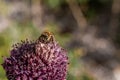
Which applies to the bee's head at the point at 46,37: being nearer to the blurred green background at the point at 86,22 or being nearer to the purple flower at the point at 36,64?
the purple flower at the point at 36,64

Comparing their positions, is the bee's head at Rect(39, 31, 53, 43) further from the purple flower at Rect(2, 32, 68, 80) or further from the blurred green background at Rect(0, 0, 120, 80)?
the blurred green background at Rect(0, 0, 120, 80)

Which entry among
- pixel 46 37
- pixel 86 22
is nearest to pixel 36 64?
pixel 46 37

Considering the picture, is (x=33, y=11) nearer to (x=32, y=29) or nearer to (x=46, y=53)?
(x=32, y=29)

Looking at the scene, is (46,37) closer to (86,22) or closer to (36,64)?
(36,64)

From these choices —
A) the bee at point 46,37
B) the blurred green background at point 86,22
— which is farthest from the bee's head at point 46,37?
the blurred green background at point 86,22

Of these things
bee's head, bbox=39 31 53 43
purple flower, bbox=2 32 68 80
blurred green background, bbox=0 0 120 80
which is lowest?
purple flower, bbox=2 32 68 80

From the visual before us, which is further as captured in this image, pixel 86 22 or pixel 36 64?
pixel 86 22

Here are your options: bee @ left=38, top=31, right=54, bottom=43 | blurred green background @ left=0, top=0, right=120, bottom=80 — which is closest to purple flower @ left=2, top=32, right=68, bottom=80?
bee @ left=38, top=31, right=54, bottom=43
